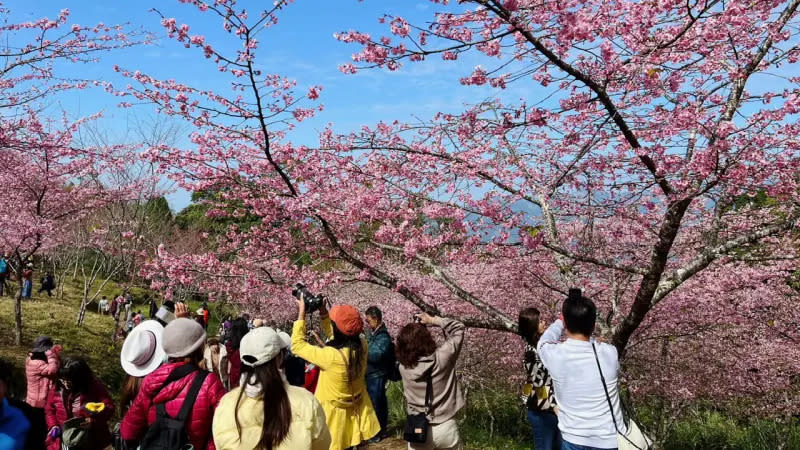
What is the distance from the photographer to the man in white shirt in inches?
111

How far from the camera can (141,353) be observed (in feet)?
10.9

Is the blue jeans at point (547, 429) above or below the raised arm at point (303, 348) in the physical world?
below

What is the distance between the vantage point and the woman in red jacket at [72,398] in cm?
375

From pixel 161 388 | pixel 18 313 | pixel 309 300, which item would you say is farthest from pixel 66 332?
pixel 161 388

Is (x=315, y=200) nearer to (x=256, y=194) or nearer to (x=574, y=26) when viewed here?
(x=256, y=194)

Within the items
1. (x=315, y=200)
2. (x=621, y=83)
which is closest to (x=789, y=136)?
(x=621, y=83)

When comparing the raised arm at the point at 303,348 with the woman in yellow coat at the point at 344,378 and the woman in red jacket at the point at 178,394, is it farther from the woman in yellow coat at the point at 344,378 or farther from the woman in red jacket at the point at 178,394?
the woman in red jacket at the point at 178,394

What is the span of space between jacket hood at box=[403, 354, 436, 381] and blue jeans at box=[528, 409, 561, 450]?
1054 mm

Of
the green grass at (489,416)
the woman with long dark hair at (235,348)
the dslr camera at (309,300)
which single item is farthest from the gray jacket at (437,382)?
the green grass at (489,416)

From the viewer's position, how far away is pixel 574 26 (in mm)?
3465

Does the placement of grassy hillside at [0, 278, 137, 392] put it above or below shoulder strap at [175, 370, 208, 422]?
below

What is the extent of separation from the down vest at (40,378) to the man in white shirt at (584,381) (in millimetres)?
3997

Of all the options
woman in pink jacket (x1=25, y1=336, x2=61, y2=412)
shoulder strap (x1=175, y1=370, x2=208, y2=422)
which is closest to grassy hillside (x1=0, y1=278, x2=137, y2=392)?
woman in pink jacket (x1=25, y1=336, x2=61, y2=412)

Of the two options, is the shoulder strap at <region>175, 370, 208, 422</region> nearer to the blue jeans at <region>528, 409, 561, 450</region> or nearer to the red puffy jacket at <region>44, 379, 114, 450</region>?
the red puffy jacket at <region>44, 379, 114, 450</region>
